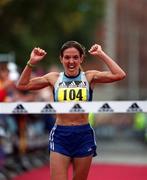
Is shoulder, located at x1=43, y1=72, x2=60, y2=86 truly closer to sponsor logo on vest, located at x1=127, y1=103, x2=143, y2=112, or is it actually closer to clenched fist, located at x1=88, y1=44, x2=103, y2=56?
clenched fist, located at x1=88, y1=44, x2=103, y2=56

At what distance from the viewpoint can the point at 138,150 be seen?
22.9m

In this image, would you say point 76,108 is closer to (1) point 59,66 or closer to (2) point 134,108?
(2) point 134,108

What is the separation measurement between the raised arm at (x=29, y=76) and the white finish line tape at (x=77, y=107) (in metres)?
0.36

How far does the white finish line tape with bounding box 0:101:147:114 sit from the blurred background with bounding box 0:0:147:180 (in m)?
3.04

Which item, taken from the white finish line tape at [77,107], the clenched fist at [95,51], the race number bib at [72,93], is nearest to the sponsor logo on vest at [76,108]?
the white finish line tape at [77,107]

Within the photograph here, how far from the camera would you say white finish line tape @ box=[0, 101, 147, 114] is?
333 inches

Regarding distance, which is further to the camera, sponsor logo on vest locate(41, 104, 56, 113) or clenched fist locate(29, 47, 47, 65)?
sponsor logo on vest locate(41, 104, 56, 113)

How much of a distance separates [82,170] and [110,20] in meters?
64.5

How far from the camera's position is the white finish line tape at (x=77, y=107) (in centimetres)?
846

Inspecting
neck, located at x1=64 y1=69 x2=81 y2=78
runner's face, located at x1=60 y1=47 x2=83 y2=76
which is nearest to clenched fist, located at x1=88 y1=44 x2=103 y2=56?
runner's face, located at x1=60 y1=47 x2=83 y2=76

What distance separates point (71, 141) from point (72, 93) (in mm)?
516

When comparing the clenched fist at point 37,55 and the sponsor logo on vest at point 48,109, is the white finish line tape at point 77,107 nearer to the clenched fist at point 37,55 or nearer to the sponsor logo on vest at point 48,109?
the sponsor logo on vest at point 48,109

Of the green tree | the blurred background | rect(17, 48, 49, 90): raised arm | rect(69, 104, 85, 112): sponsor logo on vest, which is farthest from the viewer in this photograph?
the green tree

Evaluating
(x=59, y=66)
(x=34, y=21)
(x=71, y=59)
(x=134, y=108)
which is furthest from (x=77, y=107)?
(x=59, y=66)
